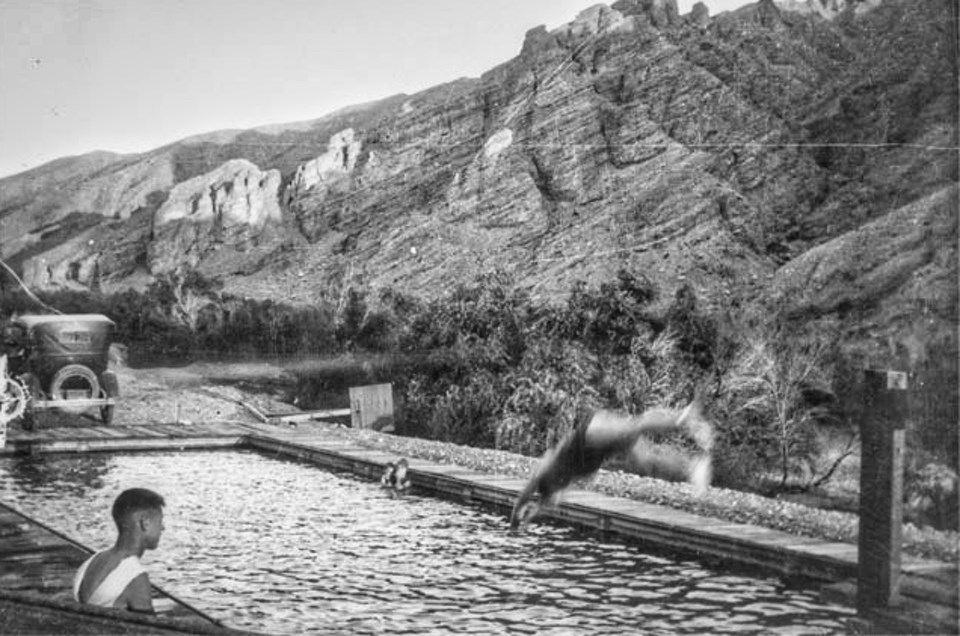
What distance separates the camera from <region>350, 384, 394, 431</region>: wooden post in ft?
27.3

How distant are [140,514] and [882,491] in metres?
2.30

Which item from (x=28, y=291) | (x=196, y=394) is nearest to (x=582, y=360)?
(x=28, y=291)

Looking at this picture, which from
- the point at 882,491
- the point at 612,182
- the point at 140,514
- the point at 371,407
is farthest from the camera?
the point at 371,407

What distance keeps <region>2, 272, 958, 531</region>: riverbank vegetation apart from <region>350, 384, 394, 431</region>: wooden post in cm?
18

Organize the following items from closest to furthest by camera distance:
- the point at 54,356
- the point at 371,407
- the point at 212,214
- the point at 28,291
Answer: the point at 28,291 → the point at 54,356 → the point at 212,214 → the point at 371,407

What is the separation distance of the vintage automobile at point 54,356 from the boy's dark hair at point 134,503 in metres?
4.16

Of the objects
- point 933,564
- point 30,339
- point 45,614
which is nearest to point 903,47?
point 933,564

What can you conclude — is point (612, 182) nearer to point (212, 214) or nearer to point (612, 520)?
point (212, 214)

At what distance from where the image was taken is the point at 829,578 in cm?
353

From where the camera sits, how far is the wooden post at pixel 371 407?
832 centimetres

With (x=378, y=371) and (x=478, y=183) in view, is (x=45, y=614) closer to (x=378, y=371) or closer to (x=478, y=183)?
(x=478, y=183)

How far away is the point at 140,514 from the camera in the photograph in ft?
7.73

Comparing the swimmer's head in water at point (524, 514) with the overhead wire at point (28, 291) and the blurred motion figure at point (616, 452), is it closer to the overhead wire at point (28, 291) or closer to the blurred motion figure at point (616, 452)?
the blurred motion figure at point (616, 452)

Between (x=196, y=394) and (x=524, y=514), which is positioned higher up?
(x=196, y=394)
